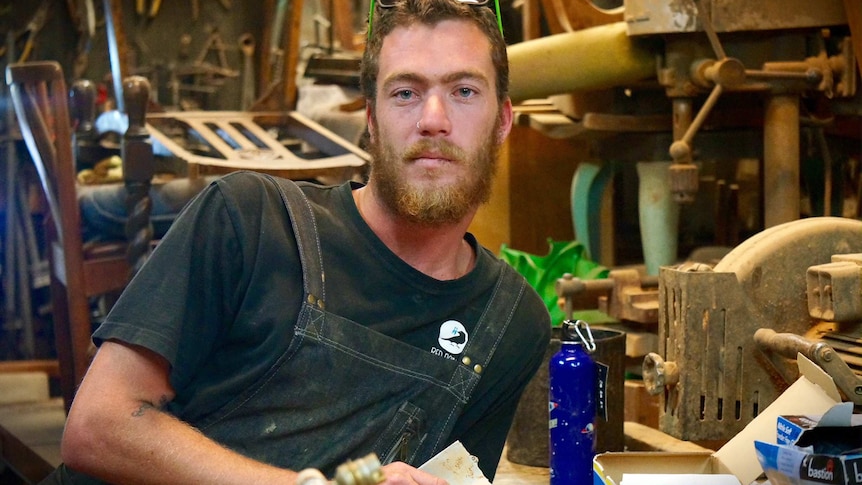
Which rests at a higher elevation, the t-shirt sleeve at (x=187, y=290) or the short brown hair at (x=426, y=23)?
the short brown hair at (x=426, y=23)

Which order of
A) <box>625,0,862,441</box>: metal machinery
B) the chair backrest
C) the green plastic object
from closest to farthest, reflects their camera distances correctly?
1. <box>625,0,862,441</box>: metal machinery
2. the green plastic object
3. the chair backrest

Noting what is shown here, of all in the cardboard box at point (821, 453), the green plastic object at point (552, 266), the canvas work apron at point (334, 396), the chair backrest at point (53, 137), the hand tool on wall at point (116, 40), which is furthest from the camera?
the hand tool on wall at point (116, 40)

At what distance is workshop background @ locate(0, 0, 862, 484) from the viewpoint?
206 cm

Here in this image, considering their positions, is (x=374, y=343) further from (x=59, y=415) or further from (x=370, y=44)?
(x=59, y=415)

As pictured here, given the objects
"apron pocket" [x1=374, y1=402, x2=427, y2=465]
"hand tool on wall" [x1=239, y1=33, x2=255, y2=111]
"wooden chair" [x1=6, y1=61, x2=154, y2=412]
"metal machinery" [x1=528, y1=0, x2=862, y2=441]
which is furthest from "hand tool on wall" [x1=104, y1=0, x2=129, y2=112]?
"apron pocket" [x1=374, y1=402, x2=427, y2=465]

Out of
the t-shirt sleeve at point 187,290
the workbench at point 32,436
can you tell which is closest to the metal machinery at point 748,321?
the t-shirt sleeve at point 187,290

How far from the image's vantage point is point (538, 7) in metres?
3.96

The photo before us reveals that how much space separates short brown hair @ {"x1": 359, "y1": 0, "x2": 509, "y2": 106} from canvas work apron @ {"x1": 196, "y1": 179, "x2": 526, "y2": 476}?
28 cm

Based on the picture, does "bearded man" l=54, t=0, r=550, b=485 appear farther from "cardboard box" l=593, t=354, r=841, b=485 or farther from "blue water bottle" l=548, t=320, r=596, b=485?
"cardboard box" l=593, t=354, r=841, b=485

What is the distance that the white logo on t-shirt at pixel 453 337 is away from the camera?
192 centimetres

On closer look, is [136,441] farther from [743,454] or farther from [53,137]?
[53,137]

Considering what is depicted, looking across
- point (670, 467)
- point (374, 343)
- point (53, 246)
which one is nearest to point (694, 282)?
point (670, 467)

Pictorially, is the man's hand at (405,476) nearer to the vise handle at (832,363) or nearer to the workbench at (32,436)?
the vise handle at (832,363)

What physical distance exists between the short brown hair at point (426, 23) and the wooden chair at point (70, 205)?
179 cm
